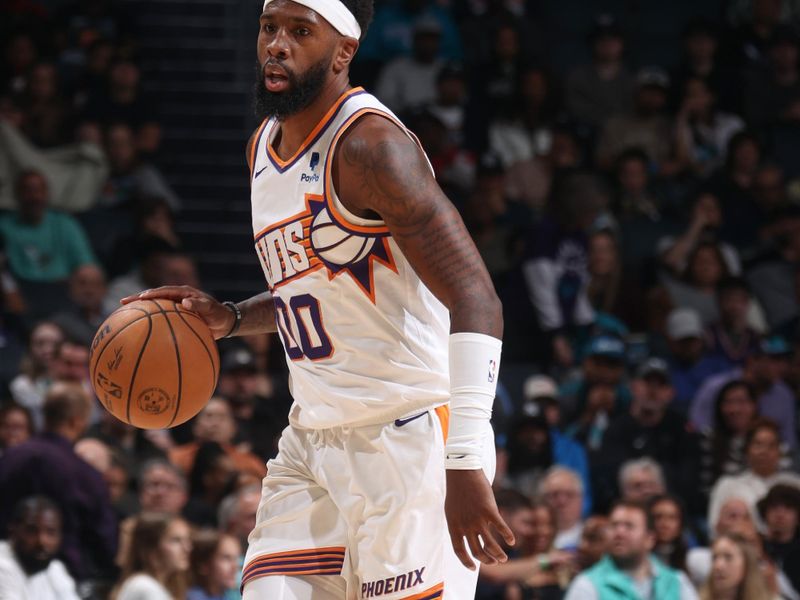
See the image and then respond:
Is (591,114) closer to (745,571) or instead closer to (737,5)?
(737,5)

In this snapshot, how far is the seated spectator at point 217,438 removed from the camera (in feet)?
26.1

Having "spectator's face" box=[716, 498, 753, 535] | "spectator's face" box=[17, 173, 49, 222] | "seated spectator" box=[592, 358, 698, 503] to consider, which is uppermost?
"spectator's face" box=[17, 173, 49, 222]

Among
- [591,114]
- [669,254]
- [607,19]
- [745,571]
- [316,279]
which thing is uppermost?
[607,19]

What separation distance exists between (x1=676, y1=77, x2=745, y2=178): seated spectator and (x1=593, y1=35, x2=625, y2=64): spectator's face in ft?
2.06

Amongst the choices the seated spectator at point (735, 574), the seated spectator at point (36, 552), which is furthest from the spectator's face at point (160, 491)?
the seated spectator at point (735, 574)

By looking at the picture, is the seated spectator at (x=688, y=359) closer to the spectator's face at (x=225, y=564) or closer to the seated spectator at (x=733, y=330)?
the seated spectator at (x=733, y=330)

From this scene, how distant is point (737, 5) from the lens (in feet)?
40.4

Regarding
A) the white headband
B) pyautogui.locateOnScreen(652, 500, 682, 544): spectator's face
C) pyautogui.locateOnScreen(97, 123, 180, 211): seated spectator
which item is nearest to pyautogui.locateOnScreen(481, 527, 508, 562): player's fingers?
the white headband

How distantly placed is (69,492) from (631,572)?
281cm

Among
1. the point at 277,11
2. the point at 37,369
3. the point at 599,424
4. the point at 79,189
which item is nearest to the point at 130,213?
the point at 79,189

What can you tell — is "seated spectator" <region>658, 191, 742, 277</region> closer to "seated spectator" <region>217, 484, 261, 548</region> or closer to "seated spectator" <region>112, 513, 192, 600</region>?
"seated spectator" <region>217, 484, 261, 548</region>

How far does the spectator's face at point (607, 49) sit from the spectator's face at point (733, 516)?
16.0 ft

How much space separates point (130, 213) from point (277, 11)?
22.8ft

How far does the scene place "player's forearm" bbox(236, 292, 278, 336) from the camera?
12.8ft
